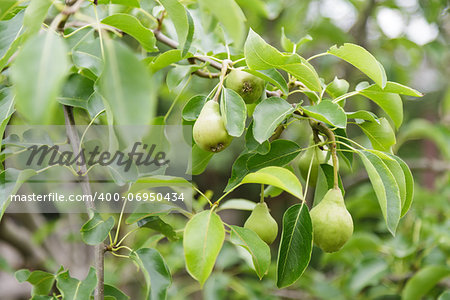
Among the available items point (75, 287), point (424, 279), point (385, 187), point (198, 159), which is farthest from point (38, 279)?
point (424, 279)

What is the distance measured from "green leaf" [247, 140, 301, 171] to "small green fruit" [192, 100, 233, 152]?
0.09m

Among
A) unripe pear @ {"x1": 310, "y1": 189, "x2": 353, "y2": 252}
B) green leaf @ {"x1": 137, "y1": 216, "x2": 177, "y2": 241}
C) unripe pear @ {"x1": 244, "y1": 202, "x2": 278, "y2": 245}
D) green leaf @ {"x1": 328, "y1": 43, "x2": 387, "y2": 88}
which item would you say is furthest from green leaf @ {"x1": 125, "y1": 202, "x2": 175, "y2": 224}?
green leaf @ {"x1": 328, "y1": 43, "x2": 387, "y2": 88}

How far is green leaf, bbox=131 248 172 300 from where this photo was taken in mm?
640

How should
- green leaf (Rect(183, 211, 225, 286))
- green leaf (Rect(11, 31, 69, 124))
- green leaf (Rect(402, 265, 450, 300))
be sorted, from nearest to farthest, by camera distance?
green leaf (Rect(11, 31, 69, 124)) → green leaf (Rect(183, 211, 225, 286)) → green leaf (Rect(402, 265, 450, 300))

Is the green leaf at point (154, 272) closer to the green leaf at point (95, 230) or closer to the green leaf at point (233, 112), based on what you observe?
the green leaf at point (95, 230)

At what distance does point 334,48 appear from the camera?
2.09 feet

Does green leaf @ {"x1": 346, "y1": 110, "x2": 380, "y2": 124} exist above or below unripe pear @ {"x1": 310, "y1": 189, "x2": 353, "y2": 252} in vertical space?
above

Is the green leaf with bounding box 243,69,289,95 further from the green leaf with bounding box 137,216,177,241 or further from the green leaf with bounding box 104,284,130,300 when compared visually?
the green leaf with bounding box 104,284,130,300

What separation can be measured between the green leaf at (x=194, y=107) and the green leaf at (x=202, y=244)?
16 centimetres

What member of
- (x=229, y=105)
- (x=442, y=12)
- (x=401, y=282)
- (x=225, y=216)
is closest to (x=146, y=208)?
Answer: (x=229, y=105)

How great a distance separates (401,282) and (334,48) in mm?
1044

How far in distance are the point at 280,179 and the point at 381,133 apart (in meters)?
0.20

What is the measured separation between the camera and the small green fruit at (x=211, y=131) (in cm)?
59

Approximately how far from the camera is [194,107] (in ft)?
2.24
